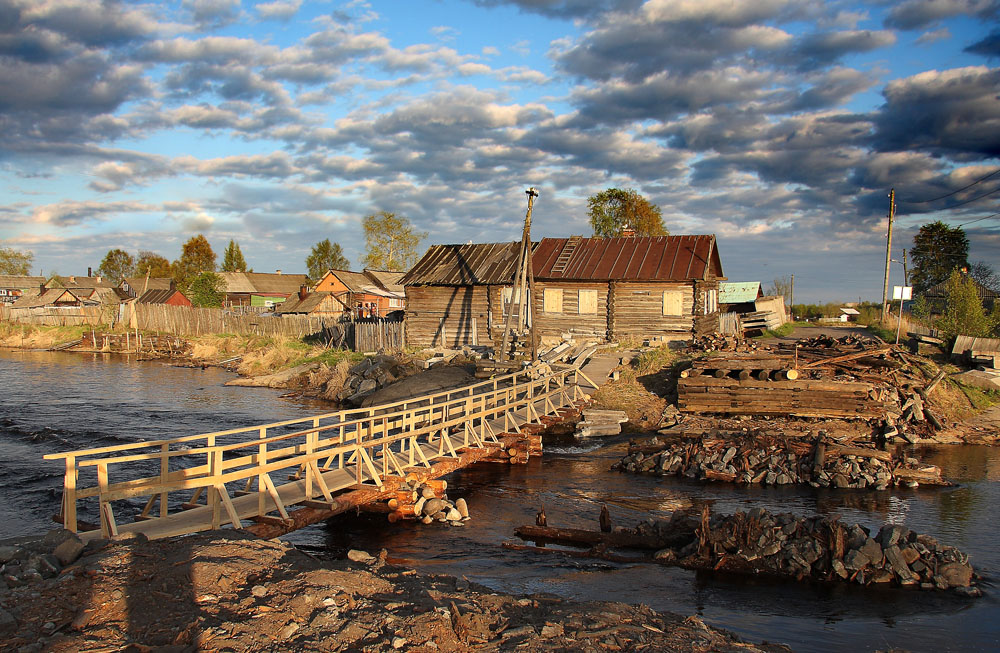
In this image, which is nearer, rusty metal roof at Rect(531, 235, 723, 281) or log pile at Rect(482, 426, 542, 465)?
log pile at Rect(482, 426, 542, 465)

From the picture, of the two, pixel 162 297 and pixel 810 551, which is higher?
pixel 162 297

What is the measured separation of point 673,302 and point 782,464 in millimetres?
15242

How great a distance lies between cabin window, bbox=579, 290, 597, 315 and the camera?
108 ft

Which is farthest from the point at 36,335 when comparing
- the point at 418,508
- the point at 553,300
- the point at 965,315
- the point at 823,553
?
the point at 965,315

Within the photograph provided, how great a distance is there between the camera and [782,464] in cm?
1684

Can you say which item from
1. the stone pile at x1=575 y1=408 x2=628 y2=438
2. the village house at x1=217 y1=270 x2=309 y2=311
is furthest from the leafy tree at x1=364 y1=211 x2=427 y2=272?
the stone pile at x1=575 y1=408 x2=628 y2=438

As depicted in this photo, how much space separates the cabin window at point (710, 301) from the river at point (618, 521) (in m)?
13.7

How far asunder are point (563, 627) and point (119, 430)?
20677 mm

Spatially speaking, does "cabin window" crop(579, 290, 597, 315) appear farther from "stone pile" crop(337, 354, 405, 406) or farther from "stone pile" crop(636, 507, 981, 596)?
"stone pile" crop(636, 507, 981, 596)

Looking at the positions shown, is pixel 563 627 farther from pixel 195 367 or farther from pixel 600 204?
Result: pixel 600 204

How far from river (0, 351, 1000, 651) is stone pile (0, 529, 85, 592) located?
5.05 meters

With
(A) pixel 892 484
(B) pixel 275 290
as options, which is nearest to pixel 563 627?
(A) pixel 892 484

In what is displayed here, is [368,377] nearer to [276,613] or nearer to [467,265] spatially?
[467,265]

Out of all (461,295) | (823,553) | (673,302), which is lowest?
(823,553)
